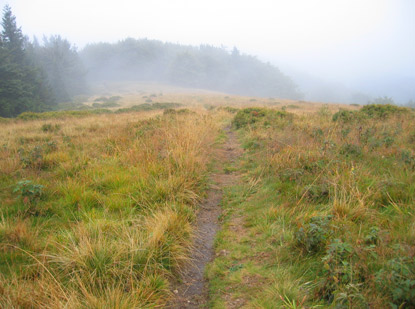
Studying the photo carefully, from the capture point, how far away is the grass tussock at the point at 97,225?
2.12m

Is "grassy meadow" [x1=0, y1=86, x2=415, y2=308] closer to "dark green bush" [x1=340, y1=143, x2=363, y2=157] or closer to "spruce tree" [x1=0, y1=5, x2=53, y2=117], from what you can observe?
"dark green bush" [x1=340, y1=143, x2=363, y2=157]

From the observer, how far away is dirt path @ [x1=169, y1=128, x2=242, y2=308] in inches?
92.3

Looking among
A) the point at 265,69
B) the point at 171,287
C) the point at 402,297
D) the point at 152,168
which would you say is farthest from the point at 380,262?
the point at 265,69

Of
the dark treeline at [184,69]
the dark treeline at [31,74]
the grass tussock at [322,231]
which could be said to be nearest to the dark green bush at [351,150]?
the grass tussock at [322,231]

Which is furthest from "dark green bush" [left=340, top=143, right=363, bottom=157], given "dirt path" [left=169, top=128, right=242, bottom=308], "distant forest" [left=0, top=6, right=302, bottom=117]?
"distant forest" [left=0, top=6, right=302, bottom=117]

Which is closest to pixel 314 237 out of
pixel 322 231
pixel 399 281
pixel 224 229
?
pixel 322 231

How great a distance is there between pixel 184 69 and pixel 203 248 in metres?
79.1

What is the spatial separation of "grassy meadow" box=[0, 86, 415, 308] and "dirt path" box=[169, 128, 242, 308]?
11 centimetres

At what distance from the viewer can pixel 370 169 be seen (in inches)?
163

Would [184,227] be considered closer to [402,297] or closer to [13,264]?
[13,264]

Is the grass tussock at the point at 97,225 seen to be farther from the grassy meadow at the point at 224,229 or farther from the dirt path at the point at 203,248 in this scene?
the dirt path at the point at 203,248

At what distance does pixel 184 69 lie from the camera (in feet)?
252

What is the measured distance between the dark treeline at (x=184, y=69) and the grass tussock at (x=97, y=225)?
2946 inches

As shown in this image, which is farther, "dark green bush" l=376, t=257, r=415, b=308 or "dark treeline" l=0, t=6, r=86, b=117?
"dark treeline" l=0, t=6, r=86, b=117
